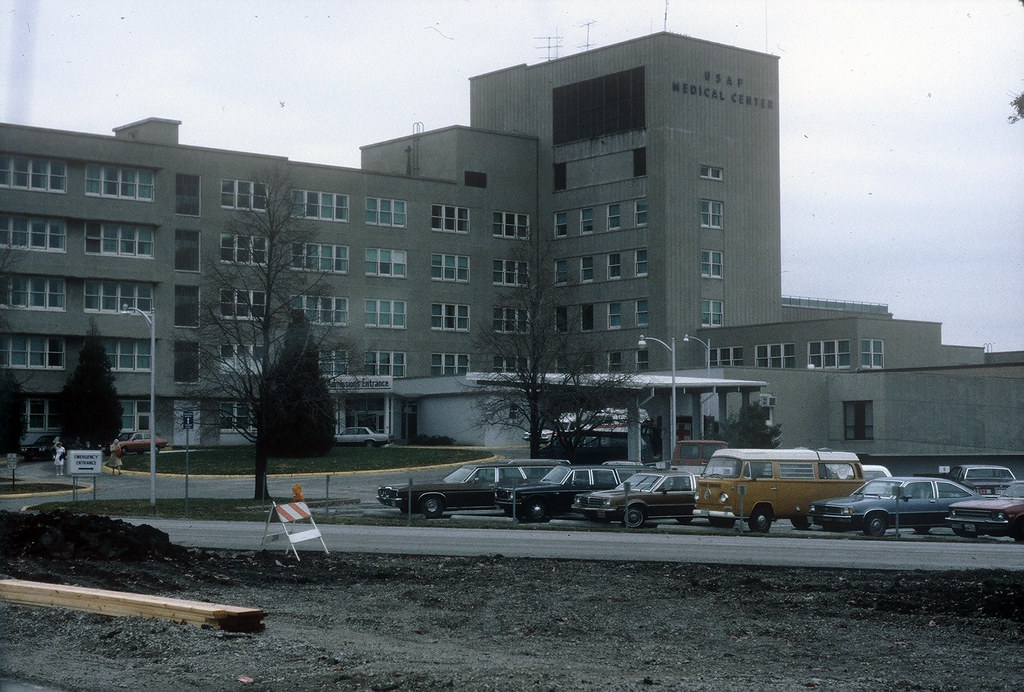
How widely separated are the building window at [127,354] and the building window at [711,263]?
3786 centimetres

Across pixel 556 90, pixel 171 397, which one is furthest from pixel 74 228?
pixel 556 90

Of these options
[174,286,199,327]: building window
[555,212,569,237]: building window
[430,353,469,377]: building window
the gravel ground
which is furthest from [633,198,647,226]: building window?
the gravel ground

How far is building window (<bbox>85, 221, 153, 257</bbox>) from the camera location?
242 feet

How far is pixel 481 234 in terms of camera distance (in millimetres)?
89625

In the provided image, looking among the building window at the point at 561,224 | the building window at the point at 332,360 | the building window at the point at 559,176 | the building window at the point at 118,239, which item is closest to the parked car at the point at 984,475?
the building window at the point at 332,360

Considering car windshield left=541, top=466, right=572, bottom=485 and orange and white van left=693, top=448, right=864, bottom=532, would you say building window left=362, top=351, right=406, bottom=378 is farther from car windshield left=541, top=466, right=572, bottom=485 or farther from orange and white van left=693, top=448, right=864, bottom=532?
orange and white van left=693, top=448, right=864, bottom=532

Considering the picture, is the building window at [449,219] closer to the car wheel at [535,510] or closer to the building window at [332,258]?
the building window at [332,258]

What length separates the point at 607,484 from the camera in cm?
3562

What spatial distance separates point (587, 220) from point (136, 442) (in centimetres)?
3719

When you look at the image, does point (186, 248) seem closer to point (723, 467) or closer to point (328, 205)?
point (328, 205)

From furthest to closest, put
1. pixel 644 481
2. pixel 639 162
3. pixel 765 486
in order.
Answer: pixel 639 162
pixel 644 481
pixel 765 486

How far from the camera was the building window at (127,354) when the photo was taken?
7544 centimetres

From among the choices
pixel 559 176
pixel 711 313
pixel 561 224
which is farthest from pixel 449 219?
pixel 711 313

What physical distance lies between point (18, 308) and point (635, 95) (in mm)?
43041
